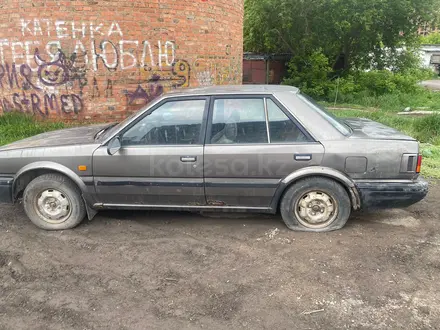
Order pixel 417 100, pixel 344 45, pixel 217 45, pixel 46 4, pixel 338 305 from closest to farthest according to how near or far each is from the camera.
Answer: pixel 338 305, pixel 46 4, pixel 217 45, pixel 417 100, pixel 344 45

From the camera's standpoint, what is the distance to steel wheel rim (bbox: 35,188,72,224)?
4.12 m

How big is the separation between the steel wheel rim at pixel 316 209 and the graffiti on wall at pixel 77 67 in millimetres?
5279

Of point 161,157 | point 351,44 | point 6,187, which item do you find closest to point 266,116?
point 161,157

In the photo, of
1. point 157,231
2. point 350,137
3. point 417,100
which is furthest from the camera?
point 417,100

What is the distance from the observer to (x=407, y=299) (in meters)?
2.91

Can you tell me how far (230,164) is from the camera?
385 centimetres

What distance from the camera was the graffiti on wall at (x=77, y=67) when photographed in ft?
25.4

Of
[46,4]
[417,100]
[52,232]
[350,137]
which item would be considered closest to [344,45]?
[417,100]

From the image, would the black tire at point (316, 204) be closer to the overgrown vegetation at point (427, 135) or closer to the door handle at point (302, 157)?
the door handle at point (302, 157)

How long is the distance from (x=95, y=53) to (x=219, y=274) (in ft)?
20.1

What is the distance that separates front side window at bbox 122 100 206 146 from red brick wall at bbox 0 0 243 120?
4441 millimetres

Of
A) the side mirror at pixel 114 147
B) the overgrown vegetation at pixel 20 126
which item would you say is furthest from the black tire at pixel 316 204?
the overgrown vegetation at pixel 20 126

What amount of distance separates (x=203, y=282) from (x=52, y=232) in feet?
6.47

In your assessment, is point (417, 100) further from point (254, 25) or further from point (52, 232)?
point (52, 232)
